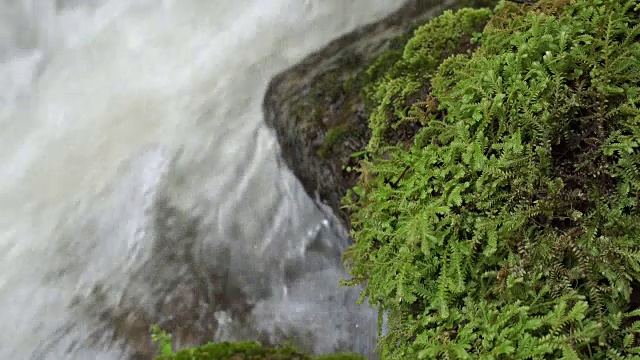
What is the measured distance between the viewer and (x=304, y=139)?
373 centimetres

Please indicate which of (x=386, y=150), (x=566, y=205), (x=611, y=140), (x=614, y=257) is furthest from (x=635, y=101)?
(x=386, y=150)

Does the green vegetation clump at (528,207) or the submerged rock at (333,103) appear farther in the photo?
the submerged rock at (333,103)

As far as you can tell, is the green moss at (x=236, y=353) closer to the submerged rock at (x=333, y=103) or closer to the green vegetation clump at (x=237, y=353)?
the green vegetation clump at (x=237, y=353)

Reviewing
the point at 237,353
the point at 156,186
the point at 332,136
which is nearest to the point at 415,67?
the point at 332,136

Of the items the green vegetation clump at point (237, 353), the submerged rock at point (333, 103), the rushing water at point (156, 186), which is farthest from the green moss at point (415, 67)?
the rushing water at point (156, 186)

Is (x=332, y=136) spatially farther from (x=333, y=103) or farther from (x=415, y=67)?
(x=415, y=67)

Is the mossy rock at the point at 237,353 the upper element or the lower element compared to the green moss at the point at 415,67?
lower

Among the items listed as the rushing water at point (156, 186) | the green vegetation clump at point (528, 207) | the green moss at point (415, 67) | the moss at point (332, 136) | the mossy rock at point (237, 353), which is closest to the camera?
the green vegetation clump at point (528, 207)

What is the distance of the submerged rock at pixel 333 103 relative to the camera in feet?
11.2

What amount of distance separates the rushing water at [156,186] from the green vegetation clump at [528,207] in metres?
1.98

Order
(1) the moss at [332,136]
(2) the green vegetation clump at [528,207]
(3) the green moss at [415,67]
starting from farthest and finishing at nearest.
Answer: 1. (1) the moss at [332,136]
2. (3) the green moss at [415,67]
3. (2) the green vegetation clump at [528,207]

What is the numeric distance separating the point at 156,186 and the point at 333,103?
2514 mm

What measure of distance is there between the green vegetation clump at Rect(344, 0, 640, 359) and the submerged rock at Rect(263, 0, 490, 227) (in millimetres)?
960

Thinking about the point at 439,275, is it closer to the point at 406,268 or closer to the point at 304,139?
the point at 406,268
